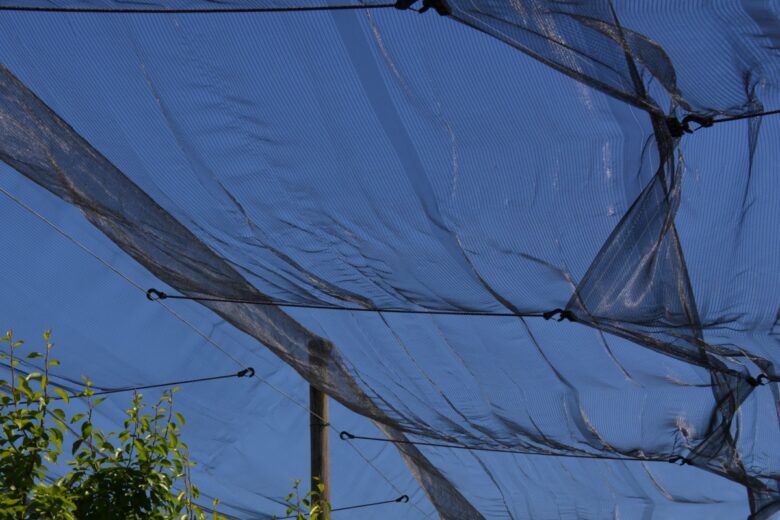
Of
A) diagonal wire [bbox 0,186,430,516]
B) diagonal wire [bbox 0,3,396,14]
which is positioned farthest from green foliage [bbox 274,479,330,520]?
diagonal wire [bbox 0,3,396,14]

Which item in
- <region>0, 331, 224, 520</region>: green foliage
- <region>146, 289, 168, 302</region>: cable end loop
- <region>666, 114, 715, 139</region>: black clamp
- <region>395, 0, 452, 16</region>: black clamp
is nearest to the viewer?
<region>0, 331, 224, 520</region>: green foliage

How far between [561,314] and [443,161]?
1.05 meters

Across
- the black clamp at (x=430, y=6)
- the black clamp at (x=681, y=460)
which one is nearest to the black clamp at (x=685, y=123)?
the black clamp at (x=430, y=6)

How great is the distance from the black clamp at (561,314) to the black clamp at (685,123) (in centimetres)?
104

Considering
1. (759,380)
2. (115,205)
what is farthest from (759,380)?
(115,205)

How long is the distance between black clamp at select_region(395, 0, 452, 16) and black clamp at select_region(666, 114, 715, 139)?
86 centimetres

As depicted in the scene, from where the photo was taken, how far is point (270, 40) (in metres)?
3.53

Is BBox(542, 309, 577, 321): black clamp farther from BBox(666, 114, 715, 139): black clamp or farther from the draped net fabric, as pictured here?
BBox(666, 114, 715, 139): black clamp

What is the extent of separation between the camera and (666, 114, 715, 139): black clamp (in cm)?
360

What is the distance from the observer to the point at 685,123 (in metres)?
3.60

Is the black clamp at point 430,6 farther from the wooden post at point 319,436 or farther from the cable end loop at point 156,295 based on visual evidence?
the wooden post at point 319,436

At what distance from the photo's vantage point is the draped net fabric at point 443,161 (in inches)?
137

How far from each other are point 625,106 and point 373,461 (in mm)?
4331

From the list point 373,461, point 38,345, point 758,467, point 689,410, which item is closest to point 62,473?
point 38,345
